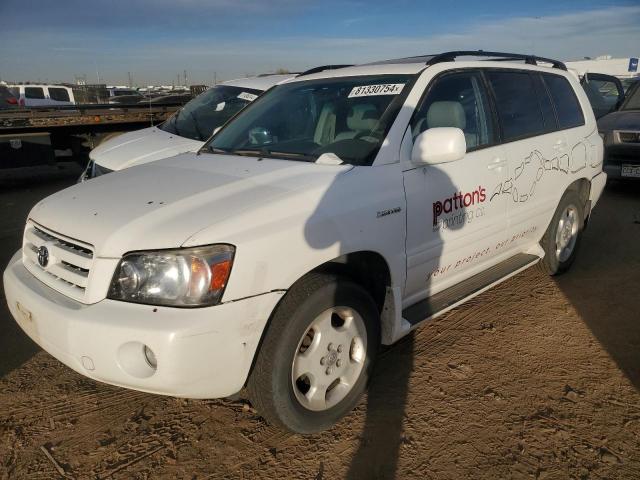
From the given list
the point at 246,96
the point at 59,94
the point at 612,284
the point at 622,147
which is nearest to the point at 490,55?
the point at 612,284

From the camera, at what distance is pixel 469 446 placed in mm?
2541

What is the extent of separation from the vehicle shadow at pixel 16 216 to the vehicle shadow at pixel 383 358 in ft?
7.48

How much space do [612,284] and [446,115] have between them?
2431 millimetres

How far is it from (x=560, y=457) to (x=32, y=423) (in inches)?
105

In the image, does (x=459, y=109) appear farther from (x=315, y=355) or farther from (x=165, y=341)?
(x=165, y=341)

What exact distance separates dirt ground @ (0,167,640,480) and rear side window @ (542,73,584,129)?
1.66 meters

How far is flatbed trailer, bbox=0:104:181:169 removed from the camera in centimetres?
810

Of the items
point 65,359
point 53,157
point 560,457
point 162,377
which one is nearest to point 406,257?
point 560,457

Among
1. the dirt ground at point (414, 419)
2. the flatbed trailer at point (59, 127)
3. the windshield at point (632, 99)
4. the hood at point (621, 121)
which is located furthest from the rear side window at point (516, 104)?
the flatbed trailer at point (59, 127)

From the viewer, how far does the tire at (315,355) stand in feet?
7.63

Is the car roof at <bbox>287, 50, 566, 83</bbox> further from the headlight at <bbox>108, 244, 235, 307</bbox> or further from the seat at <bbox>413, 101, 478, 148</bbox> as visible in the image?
the headlight at <bbox>108, 244, 235, 307</bbox>

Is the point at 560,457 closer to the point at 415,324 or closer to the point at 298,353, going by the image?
the point at 415,324

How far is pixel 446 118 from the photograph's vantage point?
3297mm

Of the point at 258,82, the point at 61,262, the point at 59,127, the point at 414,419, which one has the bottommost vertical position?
the point at 414,419
